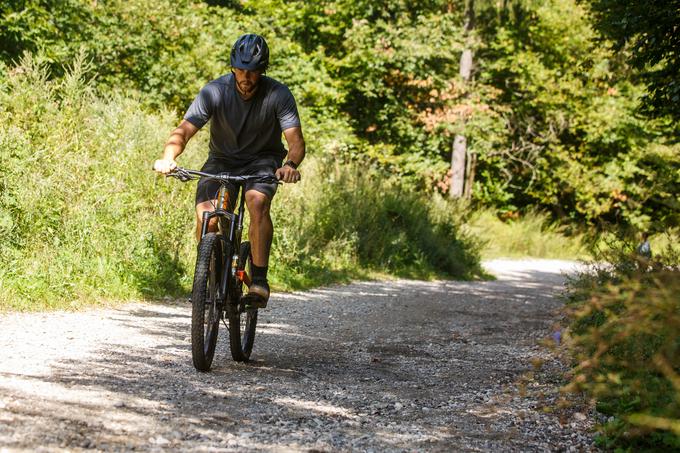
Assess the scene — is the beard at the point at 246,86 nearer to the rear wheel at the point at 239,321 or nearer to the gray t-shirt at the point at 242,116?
the gray t-shirt at the point at 242,116

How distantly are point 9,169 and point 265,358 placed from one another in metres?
4.17

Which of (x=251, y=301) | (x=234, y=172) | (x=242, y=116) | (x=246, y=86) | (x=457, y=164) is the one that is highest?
(x=457, y=164)

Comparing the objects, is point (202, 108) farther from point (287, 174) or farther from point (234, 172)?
Answer: point (287, 174)

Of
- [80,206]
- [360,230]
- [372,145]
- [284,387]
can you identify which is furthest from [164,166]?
[372,145]

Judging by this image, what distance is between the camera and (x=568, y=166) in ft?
98.4

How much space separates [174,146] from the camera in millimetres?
5398

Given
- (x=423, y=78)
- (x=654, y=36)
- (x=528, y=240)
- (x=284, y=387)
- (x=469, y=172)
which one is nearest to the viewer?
(x=284, y=387)

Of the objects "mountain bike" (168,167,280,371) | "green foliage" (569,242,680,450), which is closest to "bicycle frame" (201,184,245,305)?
"mountain bike" (168,167,280,371)

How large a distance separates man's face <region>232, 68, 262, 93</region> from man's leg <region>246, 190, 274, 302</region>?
0.69 metres

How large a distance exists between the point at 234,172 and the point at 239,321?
1.01 meters

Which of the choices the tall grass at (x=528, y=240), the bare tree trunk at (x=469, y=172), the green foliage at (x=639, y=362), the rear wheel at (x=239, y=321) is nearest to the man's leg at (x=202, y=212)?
the rear wheel at (x=239, y=321)

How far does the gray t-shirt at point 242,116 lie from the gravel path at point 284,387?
1.46m

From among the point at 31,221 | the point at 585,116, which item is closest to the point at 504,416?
the point at 31,221

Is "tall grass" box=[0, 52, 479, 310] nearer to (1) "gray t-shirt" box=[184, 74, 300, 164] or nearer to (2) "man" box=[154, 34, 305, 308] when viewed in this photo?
(2) "man" box=[154, 34, 305, 308]
